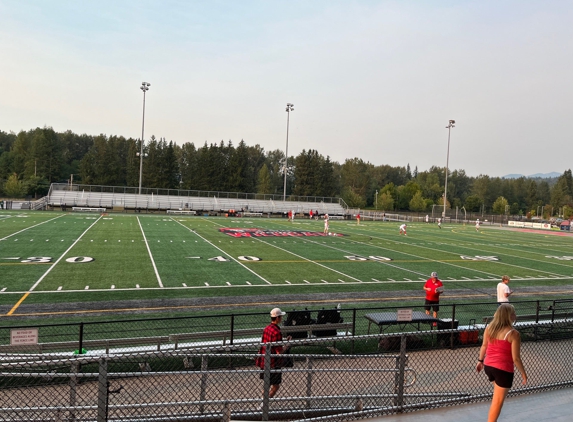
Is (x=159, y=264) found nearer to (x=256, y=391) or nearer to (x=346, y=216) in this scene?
(x=256, y=391)

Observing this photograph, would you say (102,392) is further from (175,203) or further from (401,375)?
(175,203)

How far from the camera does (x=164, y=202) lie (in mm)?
77938

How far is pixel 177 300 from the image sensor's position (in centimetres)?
1592

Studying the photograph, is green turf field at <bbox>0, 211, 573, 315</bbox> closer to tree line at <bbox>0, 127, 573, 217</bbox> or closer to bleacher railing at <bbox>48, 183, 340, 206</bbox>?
bleacher railing at <bbox>48, 183, 340, 206</bbox>

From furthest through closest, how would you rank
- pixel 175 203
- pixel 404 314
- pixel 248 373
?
pixel 175 203, pixel 404 314, pixel 248 373

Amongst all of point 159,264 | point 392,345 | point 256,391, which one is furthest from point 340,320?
point 159,264

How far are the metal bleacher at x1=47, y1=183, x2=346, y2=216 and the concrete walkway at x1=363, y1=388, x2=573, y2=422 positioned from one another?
67.9 metres

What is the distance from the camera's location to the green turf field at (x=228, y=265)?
1753cm

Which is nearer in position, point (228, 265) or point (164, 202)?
point (228, 265)

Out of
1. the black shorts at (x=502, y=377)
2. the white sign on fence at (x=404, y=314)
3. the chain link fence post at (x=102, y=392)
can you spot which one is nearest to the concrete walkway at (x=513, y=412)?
the black shorts at (x=502, y=377)

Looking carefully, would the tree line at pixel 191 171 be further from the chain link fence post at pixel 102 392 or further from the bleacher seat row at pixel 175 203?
the chain link fence post at pixel 102 392

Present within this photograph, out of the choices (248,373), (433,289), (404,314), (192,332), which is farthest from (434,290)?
(248,373)

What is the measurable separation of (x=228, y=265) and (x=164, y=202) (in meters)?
57.6

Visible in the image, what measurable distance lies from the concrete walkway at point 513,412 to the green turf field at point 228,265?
11.1 m
